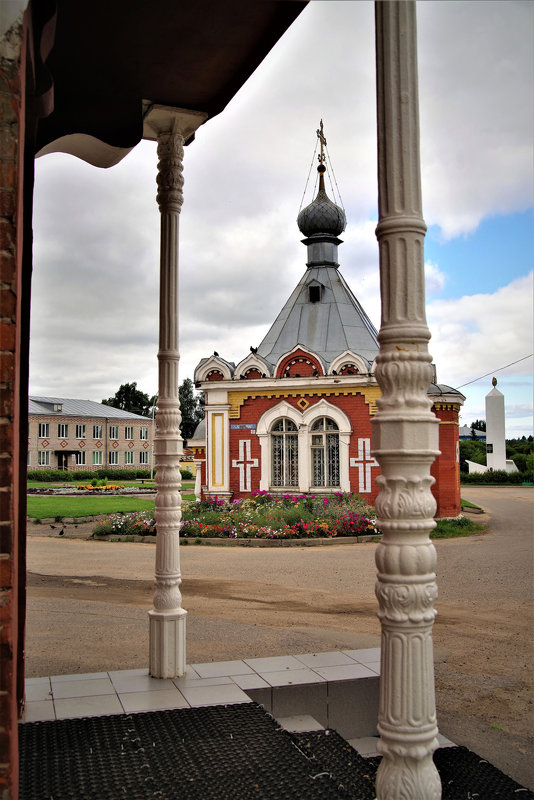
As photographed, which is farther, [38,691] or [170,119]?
[170,119]

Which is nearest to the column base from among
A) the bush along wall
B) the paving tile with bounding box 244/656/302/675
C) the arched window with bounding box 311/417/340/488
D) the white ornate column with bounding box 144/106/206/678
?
the white ornate column with bounding box 144/106/206/678

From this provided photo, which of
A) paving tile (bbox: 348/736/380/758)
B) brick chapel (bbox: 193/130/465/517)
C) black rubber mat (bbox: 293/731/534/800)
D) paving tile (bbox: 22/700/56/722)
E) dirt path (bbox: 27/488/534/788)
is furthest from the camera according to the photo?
brick chapel (bbox: 193/130/465/517)

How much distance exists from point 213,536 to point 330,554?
3.14m

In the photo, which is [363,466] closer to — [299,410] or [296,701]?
[299,410]

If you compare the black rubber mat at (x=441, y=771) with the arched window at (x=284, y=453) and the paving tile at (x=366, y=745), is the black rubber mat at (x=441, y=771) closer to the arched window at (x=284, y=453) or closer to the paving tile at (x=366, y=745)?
the paving tile at (x=366, y=745)

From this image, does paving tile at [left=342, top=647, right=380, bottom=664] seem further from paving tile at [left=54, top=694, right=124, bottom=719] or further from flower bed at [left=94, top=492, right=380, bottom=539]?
flower bed at [left=94, top=492, right=380, bottom=539]

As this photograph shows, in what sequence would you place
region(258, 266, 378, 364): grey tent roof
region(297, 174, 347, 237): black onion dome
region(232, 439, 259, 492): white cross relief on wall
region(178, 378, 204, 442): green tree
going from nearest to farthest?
region(232, 439, 259, 492): white cross relief on wall
region(258, 266, 378, 364): grey tent roof
region(297, 174, 347, 237): black onion dome
region(178, 378, 204, 442): green tree

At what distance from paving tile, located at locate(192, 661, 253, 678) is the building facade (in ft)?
152

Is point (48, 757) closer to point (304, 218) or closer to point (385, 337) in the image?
point (385, 337)

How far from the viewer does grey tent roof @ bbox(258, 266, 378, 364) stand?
1917 cm

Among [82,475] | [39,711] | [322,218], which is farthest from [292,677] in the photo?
[82,475]

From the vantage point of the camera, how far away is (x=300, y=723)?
165 inches

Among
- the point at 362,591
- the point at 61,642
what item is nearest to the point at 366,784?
the point at 61,642

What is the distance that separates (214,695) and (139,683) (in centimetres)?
58
